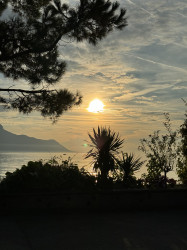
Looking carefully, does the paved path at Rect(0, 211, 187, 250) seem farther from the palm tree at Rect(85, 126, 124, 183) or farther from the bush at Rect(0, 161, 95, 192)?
the palm tree at Rect(85, 126, 124, 183)

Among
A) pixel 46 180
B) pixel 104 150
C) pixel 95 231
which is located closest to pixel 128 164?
pixel 104 150

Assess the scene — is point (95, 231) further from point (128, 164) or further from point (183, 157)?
point (183, 157)

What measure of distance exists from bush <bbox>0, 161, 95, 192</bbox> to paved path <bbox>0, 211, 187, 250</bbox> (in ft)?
2.33

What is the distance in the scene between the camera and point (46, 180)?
23.3 ft

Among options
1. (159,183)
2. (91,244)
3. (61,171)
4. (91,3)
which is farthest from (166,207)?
(91,3)

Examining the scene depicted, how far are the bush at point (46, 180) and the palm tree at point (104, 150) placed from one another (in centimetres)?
179

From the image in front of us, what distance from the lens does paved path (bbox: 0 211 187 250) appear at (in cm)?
455

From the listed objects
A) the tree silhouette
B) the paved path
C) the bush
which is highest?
the tree silhouette

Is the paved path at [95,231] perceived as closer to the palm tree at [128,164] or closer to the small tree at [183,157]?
the palm tree at [128,164]

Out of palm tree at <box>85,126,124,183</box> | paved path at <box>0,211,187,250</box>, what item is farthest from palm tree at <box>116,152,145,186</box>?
paved path at <box>0,211,187,250</box>

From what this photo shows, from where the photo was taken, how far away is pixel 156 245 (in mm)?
4582

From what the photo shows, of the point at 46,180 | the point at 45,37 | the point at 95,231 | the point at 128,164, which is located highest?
the point at 45,37

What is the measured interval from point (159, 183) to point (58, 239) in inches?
168

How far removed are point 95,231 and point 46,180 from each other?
7.11 feet
